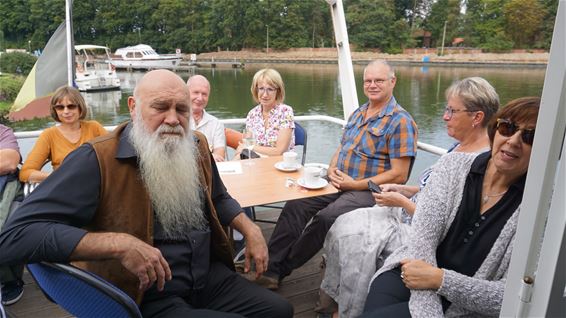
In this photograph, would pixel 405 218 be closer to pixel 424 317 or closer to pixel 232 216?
pixel 424 317

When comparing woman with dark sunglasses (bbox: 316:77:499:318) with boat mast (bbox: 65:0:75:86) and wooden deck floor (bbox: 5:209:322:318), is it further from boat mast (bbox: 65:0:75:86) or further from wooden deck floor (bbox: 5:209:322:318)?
boat mast (bbox: 65:0:75:86)

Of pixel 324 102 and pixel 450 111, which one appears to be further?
pixel 324 102

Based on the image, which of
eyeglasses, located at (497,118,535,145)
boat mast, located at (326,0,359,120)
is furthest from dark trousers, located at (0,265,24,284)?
boat mast, located at (326,0,359,120)

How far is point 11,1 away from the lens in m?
5.21

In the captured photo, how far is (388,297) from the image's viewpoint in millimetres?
1452

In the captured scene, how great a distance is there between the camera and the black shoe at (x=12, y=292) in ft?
6.79

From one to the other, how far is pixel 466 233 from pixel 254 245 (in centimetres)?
82

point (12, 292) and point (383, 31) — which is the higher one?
point (383, 31)

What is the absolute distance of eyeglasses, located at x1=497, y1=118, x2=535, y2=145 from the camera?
49.4 inches

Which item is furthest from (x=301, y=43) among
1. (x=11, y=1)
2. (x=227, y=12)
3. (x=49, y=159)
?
(x=49, y=159)

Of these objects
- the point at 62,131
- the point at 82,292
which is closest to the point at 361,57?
the point at 62,131

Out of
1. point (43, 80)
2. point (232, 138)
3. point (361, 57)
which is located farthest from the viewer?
point (361, 57)

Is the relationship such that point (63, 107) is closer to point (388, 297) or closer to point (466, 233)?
point (388, 297)

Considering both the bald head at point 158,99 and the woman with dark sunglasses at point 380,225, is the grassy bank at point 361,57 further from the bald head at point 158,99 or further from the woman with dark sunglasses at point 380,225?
the bald head at point 158,99
